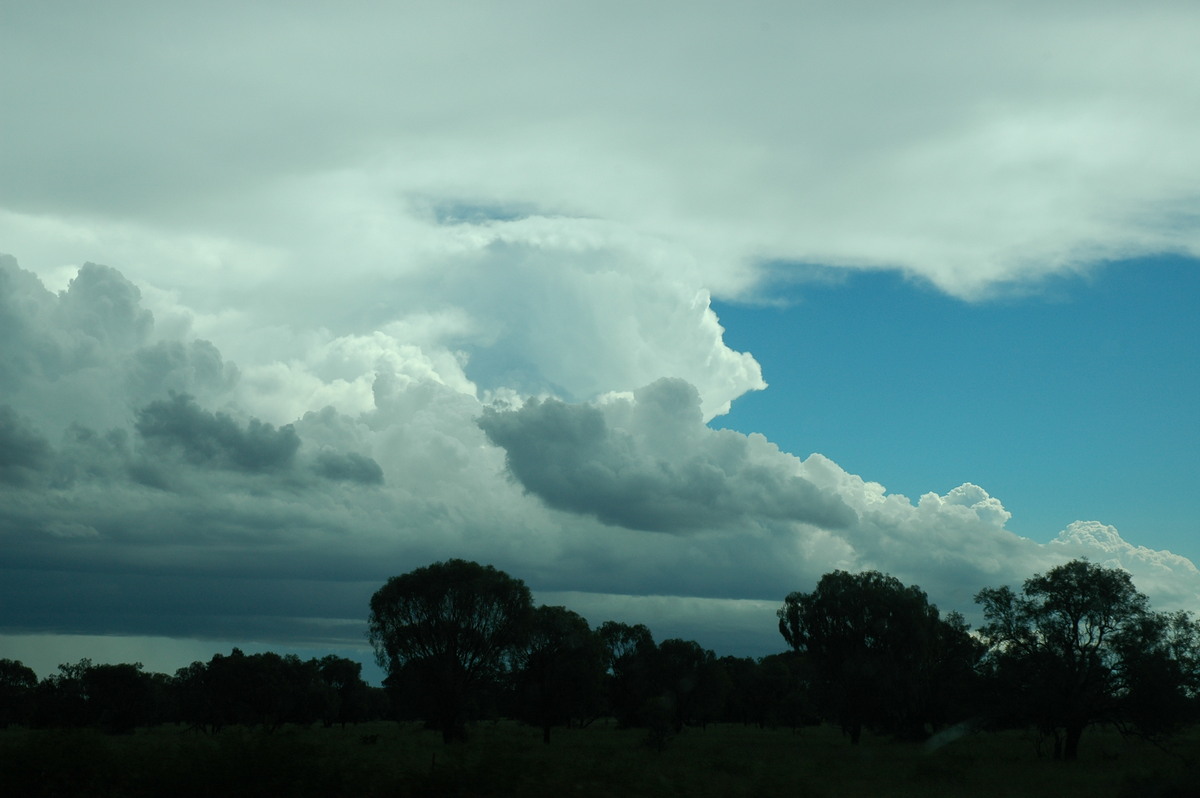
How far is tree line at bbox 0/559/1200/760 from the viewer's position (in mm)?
51781

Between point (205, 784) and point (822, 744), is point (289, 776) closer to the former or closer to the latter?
point (205, 784)

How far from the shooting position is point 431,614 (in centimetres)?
7194

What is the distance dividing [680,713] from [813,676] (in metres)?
20.9

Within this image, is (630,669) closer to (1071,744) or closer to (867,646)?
(867,646)

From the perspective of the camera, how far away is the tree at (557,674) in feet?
270

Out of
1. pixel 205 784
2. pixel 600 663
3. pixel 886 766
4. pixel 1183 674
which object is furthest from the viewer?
pixel 600 663

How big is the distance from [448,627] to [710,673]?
37.5 m

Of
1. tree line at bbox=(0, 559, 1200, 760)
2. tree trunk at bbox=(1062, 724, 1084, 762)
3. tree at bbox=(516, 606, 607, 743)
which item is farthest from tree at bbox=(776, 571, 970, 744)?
tree trunk at bbox=(1062, 724, 1084, 762)

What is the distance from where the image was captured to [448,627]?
235ft

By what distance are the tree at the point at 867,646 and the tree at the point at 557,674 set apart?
16961 mm

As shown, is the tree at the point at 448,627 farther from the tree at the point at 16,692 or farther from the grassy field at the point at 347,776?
the tree at the point at 16,692

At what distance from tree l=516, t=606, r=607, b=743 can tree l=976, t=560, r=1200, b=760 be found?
37.5m

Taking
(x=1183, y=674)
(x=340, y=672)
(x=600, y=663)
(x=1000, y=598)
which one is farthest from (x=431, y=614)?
(x=340, y=672)

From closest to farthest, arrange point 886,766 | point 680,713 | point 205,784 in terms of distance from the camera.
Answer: point 205,784 → point 886,766 → point 680,713
